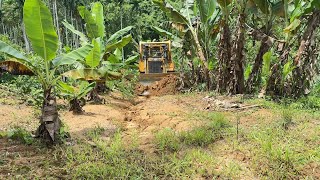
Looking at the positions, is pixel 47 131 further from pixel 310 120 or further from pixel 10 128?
pixel 310 120

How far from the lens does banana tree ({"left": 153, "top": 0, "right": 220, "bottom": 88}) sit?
11.9m

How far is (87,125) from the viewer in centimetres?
732

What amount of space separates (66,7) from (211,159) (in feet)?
98.7

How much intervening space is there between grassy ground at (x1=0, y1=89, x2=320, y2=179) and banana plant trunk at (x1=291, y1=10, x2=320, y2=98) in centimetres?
252

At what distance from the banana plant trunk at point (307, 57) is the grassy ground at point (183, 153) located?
8.27 feet

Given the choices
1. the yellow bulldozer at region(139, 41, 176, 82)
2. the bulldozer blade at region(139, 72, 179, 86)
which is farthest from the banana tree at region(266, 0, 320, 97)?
the yellow bulldozer at region(139, 41, 176, 82)

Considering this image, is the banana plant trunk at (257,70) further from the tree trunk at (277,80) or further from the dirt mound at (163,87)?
the dirt mound at (163,87)

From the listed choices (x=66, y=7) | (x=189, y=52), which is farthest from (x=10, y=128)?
(x=66, y=7)

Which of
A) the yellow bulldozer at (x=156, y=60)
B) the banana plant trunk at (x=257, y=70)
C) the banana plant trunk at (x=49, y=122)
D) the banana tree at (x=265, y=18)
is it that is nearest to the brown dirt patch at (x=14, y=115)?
the banana plant trunk at (x=49, y=122)

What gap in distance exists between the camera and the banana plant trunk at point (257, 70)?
969cm

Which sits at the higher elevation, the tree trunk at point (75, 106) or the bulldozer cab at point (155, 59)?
the bulldozer cab at point (155, 59)

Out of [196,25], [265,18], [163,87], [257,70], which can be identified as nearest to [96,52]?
[257,70]

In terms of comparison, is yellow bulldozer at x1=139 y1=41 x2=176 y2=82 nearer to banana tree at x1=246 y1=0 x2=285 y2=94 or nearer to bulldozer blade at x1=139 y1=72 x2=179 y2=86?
bulldozer blade at x1=139 y1=72 x2=179 y2=86

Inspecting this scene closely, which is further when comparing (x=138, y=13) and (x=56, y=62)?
(x=138, y=13)
